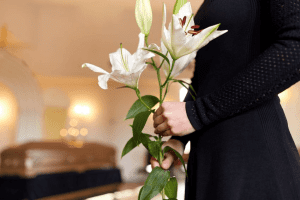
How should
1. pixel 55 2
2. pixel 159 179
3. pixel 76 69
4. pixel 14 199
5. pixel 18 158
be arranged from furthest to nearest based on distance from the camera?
pixel 76 69 → pixel 55 2 → pixel 18 158 → pixel 14 199 → pixel 159 179

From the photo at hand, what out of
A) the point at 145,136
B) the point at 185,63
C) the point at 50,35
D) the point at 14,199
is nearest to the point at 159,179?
the point at 145,136

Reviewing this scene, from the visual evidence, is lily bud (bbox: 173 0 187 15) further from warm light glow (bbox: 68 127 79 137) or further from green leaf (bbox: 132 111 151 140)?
warm light glow (bbox: 68 127 79 137)

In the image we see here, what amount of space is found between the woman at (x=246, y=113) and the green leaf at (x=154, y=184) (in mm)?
26

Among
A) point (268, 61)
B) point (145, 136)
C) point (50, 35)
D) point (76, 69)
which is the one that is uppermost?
point (50, 35)

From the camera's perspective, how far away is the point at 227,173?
1.53 feet

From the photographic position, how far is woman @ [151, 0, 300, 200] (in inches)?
17.4

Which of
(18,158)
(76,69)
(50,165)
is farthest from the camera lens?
(76,69)

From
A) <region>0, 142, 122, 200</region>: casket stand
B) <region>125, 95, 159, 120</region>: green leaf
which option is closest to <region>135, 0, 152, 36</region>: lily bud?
<region>125, 95, 159, 120</region>: green leaf

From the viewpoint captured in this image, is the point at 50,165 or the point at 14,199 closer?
the point at 14,199

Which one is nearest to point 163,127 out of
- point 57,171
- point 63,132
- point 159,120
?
point 159,120

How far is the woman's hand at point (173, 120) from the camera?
48cm

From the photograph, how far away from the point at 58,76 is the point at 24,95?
1.85 feet

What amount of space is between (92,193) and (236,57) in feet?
10.9

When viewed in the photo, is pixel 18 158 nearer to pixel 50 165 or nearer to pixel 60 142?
pixel 50 165
